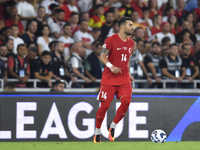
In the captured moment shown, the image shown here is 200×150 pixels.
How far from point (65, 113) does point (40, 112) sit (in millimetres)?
556

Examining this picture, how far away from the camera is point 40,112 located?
7.72 meters

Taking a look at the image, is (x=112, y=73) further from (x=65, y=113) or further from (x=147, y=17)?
(x=147, y=17)

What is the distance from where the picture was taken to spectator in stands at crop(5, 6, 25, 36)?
1000 centimetres

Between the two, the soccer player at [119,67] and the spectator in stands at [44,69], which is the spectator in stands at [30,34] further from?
the soccer player at [119,67]

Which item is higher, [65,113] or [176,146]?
[65,113]

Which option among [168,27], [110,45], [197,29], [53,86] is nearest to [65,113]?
[53,86]

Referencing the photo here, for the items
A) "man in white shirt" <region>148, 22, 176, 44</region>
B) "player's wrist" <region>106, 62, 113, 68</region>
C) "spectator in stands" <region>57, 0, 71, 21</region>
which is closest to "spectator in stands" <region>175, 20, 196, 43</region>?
A: "man in white shirt" <region>148, 22, 176, 44</region>

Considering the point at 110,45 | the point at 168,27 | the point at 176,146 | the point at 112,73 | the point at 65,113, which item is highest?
the point at 168,27

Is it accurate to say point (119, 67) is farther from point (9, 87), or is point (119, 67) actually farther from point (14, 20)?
point (14, 20)

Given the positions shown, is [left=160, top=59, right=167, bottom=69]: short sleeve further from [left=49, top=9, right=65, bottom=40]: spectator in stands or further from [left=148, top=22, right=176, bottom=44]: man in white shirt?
[left=49, top=9, right=65, bottom=40]: spectator in stands

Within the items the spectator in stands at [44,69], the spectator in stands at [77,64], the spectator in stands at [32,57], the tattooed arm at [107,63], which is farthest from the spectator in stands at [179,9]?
the tattooed arm at [107,63]

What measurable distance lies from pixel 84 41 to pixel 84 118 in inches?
134

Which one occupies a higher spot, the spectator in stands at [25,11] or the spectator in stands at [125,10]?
the spectator in stands at [125,10]

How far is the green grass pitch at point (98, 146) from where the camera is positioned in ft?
22.4
